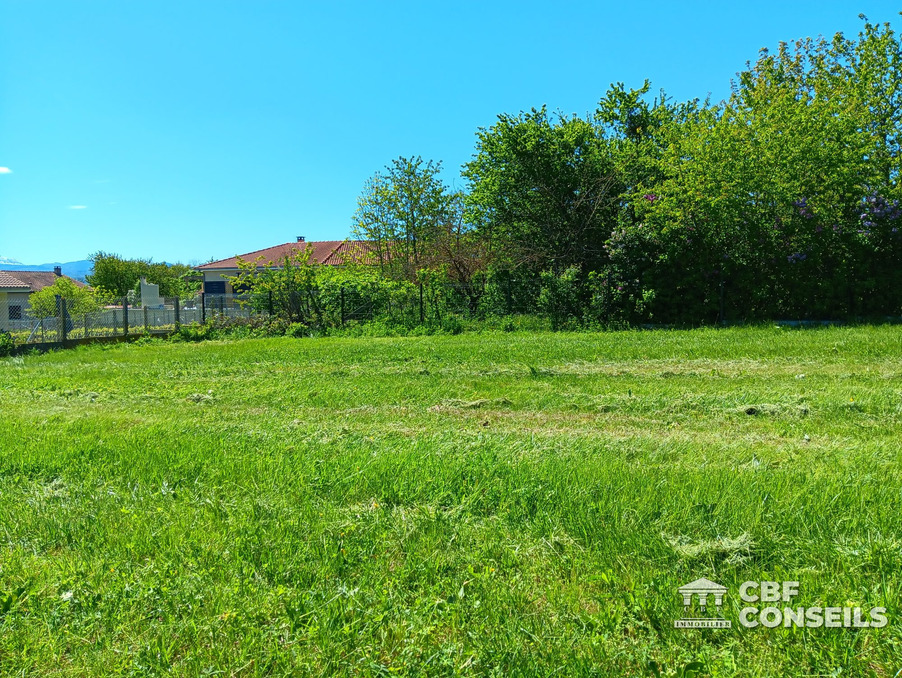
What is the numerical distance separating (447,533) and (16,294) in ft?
179

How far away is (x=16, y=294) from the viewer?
4591cm

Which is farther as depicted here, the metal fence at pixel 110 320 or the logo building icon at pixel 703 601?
the metal fence at pixel 110 320

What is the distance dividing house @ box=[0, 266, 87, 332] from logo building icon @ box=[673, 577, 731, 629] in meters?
19.7

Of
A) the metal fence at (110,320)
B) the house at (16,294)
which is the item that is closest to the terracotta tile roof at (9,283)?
the house at (16,294)

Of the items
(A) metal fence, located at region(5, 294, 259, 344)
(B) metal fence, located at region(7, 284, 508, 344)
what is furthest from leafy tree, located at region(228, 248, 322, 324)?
(A) metal fence, located at region(5, 294, 259, 344)

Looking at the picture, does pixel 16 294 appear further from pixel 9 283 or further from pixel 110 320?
pixel 110 320

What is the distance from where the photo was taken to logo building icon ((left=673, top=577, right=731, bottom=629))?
2.33m

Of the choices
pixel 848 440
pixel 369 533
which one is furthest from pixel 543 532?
pixel 848 440

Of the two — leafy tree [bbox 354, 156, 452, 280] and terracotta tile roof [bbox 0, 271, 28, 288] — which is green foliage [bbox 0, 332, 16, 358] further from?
terracotta tile roof [bbox 0, 271, 28, 288]

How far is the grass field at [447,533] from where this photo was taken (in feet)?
7.38

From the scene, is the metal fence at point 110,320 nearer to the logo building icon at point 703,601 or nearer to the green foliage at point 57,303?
the green foliage at point 57,303

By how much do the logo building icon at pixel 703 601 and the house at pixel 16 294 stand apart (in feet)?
64.5

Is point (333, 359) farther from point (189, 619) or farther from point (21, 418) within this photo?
point (189, 619)

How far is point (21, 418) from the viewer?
6.25 meters
